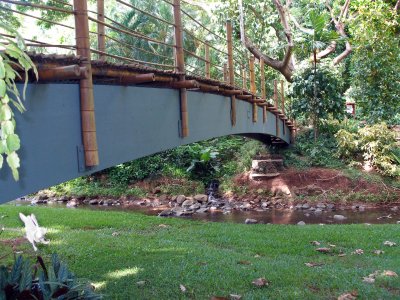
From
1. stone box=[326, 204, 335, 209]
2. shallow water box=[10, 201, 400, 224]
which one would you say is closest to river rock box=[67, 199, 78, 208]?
shallow water box=[10, 201, 400, 224]

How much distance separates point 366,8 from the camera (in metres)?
15.0

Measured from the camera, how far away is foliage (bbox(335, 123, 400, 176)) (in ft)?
45.8

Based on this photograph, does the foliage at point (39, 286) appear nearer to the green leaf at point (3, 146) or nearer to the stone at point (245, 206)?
the green leaf at point (3, 146)

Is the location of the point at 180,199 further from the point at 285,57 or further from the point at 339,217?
the point at 285,57

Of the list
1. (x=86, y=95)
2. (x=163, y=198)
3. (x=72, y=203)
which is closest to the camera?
(x=86, y=95)

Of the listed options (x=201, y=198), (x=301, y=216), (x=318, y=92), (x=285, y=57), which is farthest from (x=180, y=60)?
(x=285, y=57)

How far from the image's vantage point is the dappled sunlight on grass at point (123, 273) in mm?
4698

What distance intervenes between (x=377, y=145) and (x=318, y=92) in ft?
8.12

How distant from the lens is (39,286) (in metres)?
3.05

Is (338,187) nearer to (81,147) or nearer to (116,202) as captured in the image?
(116,202)

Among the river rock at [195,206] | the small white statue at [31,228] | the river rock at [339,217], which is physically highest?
the small white statue at [31,228]

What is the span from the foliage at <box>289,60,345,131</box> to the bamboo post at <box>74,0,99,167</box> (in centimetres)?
1211

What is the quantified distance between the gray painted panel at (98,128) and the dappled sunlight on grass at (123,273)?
1.25m

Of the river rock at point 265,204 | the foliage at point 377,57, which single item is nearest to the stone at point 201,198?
the river rock at point 265,204
